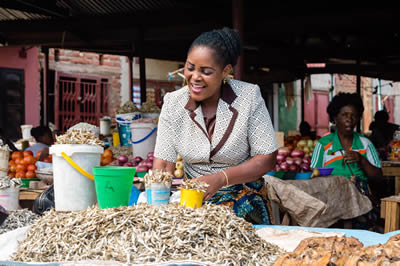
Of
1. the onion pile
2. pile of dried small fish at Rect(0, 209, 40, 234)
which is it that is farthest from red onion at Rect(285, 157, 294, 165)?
pile of dried small fish at Rect(0, 209, 40, 234)

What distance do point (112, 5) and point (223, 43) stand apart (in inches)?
195

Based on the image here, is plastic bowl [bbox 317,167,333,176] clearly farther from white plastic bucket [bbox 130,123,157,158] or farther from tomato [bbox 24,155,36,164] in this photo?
tomato [bbox 24,155,36,164]

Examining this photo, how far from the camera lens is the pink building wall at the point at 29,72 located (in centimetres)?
1237

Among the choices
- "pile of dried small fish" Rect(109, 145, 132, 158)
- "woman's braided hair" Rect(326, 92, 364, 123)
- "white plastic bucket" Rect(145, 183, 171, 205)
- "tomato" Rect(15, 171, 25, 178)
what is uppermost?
"woman's braided hair" Rect(326, 92, 364, 123)

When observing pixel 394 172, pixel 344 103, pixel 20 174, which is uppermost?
pixel 344 103

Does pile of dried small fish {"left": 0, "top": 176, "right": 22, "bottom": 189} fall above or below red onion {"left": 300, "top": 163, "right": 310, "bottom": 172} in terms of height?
above

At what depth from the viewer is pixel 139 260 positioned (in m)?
1.40

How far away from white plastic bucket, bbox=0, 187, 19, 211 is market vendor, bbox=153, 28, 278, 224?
0.96 metres

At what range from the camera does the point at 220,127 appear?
7.57 ft

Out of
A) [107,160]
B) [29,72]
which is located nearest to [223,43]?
[107,160]

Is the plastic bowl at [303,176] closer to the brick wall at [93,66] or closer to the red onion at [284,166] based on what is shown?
the red onion at [284,166]

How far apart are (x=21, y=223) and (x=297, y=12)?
4493mm

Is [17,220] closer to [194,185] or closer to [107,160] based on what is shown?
[194,185]

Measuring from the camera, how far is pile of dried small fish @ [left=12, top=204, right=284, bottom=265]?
1432 mm
